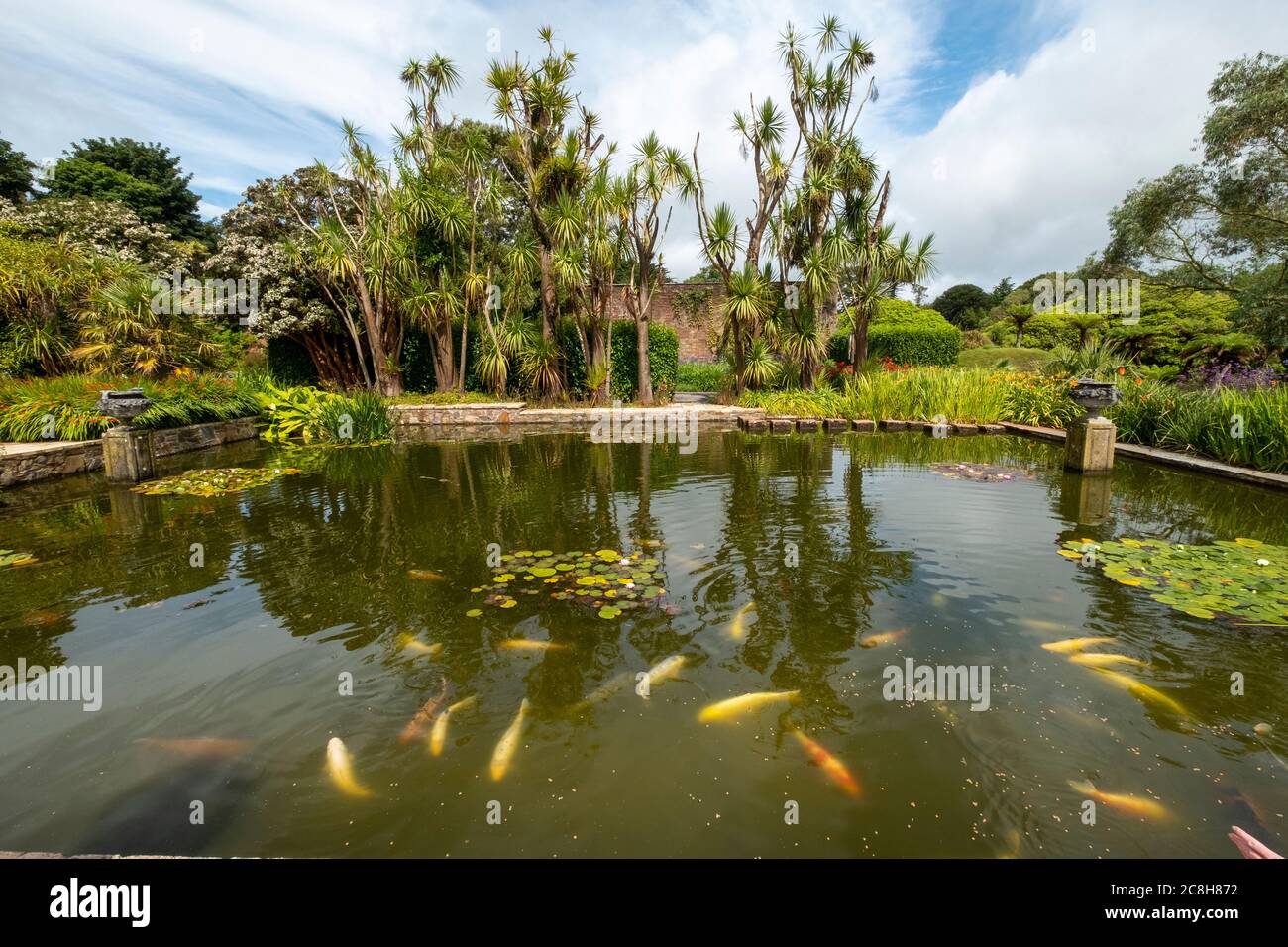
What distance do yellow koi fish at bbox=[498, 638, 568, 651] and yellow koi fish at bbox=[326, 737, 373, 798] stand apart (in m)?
0.92

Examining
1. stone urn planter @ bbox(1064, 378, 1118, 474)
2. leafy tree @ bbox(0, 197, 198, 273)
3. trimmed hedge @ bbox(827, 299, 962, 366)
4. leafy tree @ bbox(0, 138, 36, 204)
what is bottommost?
stone urn planter @ bbox(1064, 378, 1118, 474)

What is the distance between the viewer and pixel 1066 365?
10539mm

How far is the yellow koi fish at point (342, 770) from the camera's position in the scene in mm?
2082

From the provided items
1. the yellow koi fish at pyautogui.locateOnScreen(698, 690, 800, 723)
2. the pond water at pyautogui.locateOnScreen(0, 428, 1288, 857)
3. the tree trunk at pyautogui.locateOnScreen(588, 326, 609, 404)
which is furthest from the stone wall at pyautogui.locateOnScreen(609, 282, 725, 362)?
the yellow koi fish at pyautogui.locateOnScreen(698, 690, 800, 723)

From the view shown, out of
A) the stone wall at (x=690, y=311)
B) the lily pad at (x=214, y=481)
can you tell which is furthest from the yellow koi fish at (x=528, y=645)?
the stone wall at (x=690, y=311)

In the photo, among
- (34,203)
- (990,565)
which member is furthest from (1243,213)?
(34,203)

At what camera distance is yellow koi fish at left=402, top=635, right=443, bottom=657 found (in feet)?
10.0

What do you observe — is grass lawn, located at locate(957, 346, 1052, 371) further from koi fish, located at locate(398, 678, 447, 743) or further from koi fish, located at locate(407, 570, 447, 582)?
koi fish, located at locate(398, 678, 447, 743)

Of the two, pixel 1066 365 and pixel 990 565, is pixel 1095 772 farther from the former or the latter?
pixel 1066 365

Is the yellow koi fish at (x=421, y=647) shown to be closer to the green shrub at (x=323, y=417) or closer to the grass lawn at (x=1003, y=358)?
the green shrub at (x=323, y=417)

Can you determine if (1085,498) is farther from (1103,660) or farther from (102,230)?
(102,230)

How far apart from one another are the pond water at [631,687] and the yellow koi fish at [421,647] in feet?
0.23

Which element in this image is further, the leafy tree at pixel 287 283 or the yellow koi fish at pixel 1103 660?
the leafy tree at pixel 287 283

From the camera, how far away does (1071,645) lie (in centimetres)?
295
